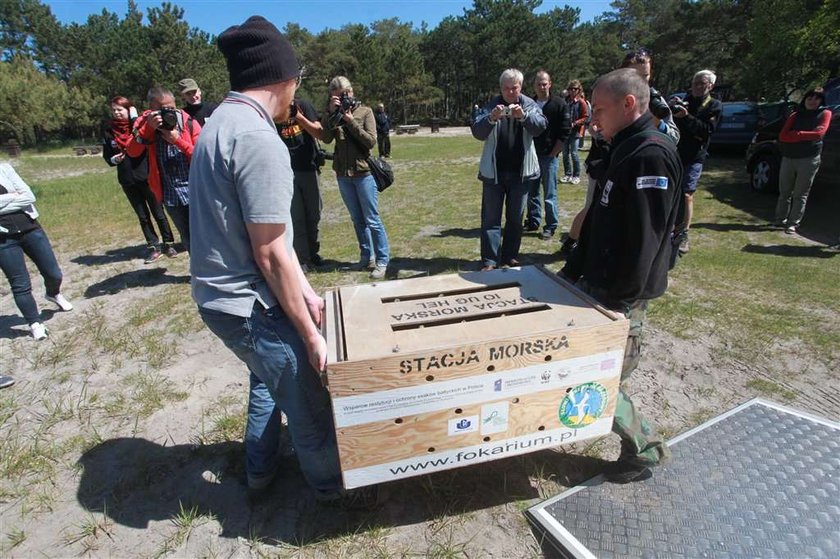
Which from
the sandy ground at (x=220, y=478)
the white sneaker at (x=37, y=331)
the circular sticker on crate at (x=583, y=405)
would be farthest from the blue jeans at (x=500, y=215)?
the white sneaker at (x=37, y=331)

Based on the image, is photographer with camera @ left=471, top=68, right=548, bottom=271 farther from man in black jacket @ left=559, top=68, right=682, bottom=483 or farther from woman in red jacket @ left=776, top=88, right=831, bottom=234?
woman in red jacket @ left=776, top=88, right=831, bottom=234

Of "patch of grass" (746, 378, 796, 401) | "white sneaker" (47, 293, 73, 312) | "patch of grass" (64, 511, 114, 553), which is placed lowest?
"patch of grass" (64, 511, 114, 553)

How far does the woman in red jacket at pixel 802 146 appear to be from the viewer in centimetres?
611

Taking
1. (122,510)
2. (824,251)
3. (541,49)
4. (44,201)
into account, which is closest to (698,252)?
(824,251)

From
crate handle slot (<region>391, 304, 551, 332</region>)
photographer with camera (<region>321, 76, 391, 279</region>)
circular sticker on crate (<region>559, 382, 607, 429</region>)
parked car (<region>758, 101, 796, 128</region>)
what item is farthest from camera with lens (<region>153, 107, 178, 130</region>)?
parked car (<region>758, 101, 796, 128</region>)

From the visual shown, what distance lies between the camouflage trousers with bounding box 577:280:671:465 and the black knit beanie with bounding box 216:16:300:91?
177cm

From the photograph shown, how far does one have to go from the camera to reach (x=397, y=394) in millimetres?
1922

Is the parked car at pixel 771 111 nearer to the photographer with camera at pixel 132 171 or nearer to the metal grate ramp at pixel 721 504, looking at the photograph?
the metal grate ramp at pixel 721 504

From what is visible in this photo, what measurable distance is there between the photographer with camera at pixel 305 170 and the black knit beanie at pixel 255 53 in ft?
10.1

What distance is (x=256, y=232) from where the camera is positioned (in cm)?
172

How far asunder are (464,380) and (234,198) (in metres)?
1.18

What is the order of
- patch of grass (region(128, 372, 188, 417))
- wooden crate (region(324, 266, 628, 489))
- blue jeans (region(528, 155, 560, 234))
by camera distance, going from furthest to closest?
1. blue jeans (region(528, 155, 560, 234))
2. patch of grass (region(128, 372, 188, 417))
3. wooden crate (region(324, 266, 628, 489))

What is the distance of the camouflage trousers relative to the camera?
7.59 feet

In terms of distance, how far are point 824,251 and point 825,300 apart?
1827mm
